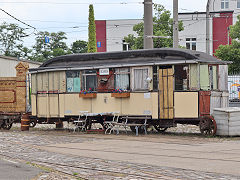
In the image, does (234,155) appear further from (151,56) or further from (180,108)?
(151,56)

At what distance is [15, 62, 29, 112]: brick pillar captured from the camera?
25.5 metres

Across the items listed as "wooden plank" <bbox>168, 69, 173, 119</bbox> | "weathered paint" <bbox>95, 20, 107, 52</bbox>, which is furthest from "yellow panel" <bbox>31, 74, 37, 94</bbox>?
"weathered paint" <bbox>95, 20, 107, 52</bbox>

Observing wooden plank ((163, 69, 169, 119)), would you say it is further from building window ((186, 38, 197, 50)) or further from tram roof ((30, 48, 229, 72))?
building window ((186, 38, 197, 50))

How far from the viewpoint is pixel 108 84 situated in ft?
71.2

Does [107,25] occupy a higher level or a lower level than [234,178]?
higher

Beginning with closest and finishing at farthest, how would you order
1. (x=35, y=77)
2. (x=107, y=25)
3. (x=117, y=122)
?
(x=117, y=122)
(x=35, y=77)
(x=107, y=25)

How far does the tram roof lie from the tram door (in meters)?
0.40

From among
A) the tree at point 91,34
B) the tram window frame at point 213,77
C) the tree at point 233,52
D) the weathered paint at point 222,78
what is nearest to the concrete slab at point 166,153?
the tram window frame at point 213,77

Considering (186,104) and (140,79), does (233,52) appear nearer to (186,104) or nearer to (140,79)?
(140,79)

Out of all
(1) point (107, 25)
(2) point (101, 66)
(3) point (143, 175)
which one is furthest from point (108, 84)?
(1) point (107, 25)

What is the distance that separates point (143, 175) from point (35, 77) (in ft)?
50.6

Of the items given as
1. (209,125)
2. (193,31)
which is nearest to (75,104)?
(209,125)

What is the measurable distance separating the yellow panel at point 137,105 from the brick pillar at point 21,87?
6.67 meters

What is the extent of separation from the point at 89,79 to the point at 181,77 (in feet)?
14.5
